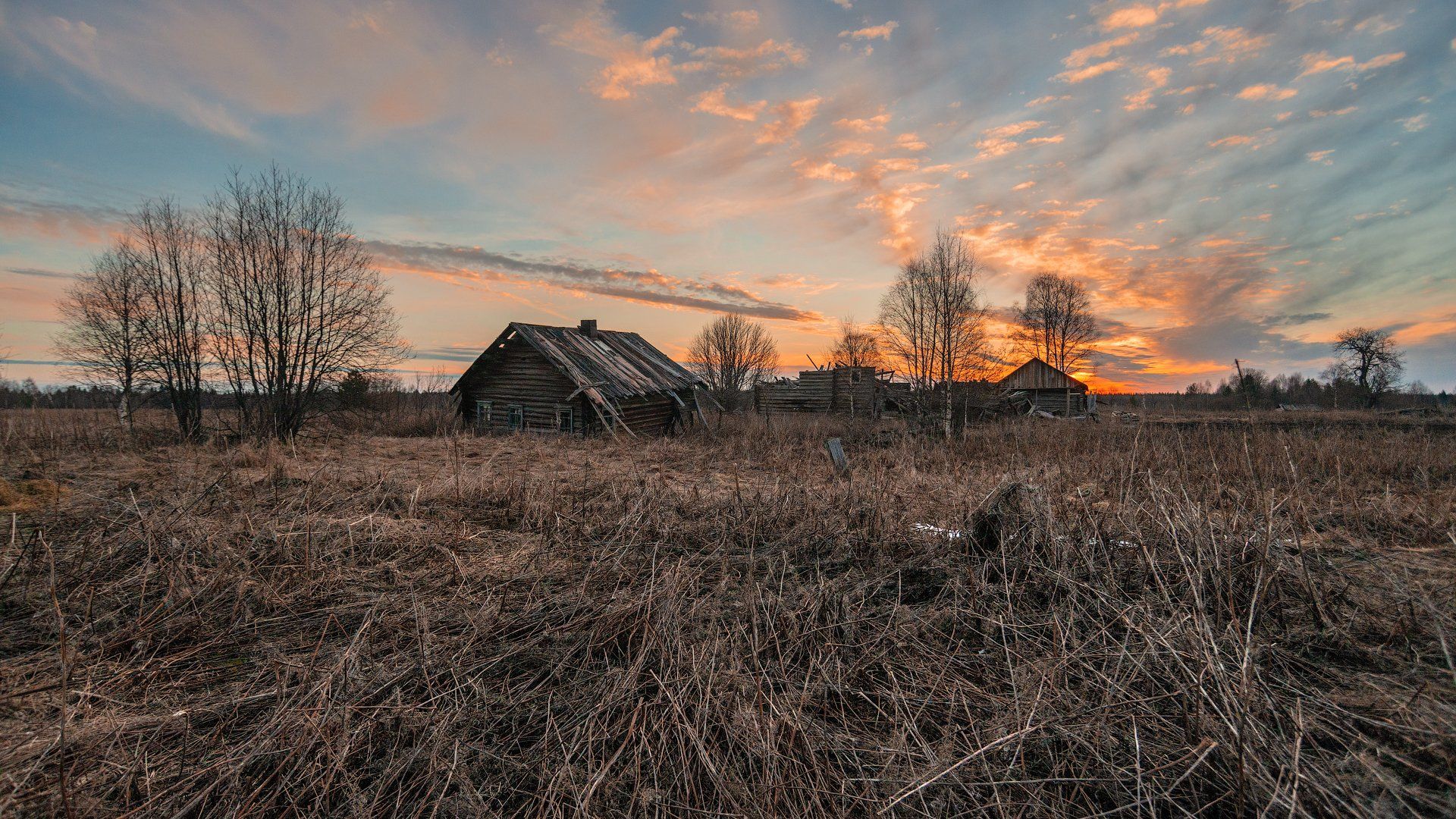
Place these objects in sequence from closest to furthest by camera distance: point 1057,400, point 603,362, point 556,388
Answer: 1. point 556,388
2. point 603,362
3. point 1057,400

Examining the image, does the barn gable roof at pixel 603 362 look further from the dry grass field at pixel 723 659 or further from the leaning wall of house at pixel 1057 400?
the leaning wall of house at pixel 1057 400

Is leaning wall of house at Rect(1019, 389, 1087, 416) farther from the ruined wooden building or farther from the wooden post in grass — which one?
the wooden post in grass

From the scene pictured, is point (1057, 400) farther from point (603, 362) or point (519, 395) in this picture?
point (519, 395)

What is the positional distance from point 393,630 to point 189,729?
42.0 inches

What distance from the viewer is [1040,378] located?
38125mm

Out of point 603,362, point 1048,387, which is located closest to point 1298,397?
point 1048,387

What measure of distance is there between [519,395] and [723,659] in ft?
62.5

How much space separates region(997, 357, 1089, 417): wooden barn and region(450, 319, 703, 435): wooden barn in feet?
86.2

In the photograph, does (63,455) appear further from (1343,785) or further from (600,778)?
(1343,785)

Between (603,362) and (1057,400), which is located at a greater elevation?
(603,362)

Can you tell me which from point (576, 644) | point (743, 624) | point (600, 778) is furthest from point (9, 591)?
point (743, 624)

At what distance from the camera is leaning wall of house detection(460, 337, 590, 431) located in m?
19.5

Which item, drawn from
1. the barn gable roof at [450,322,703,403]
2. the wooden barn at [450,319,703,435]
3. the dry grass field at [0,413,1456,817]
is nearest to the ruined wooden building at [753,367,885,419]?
the barn gable roof at [450,322,703,403]

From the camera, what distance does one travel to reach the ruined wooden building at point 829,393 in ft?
107
